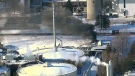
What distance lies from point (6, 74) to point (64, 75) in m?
0.67

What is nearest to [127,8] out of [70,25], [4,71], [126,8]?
[126,8]

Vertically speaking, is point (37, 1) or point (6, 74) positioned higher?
point (37, 1)

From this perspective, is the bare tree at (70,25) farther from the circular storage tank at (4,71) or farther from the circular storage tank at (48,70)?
the circular storage tank at (4,71)

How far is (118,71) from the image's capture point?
5.33m

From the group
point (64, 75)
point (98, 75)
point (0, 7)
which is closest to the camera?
point (64, 75)

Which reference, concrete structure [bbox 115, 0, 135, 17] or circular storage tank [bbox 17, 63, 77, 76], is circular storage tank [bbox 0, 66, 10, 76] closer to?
circular storage tank [bbox 17, 63, 77, 76]

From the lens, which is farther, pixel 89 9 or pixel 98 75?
pixel 89 9

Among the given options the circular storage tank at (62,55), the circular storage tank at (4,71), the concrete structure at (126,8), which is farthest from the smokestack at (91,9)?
the circular storage tank at (4,71)

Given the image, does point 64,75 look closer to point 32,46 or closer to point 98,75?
point 98,75

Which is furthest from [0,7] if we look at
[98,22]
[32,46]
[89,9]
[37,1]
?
[32,46]

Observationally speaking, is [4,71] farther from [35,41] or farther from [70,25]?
[70,25]

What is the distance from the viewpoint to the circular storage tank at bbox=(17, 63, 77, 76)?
4828mm

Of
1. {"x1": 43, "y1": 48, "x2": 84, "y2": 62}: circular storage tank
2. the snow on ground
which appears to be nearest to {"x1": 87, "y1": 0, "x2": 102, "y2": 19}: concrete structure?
the snow on ground

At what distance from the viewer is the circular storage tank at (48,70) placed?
15.8 feet
